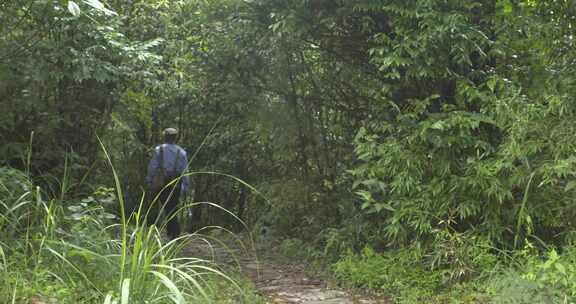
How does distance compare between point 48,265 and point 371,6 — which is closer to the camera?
point 48,265

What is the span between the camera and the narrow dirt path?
5680mm

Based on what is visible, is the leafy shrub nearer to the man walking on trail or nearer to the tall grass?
the tall grass

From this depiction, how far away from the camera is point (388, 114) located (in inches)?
274

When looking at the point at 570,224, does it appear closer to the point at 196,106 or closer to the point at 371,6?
the point at 371,6

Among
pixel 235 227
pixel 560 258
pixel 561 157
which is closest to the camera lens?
pixel 560 258

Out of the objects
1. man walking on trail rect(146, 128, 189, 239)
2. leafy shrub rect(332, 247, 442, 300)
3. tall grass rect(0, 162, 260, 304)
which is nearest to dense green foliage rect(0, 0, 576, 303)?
leafy shrub rect(332, 247, 442, 300)

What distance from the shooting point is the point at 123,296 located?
306cm

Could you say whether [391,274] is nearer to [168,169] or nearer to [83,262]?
[83,262]

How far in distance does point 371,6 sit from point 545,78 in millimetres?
1700

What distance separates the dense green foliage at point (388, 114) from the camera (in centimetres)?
539

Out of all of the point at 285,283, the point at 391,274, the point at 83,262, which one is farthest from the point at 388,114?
the point at 83,262

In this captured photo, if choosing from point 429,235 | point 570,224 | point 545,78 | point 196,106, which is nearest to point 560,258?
point 570,224

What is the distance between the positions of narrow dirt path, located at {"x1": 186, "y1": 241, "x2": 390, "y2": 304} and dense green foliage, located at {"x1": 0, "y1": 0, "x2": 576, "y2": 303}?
0.98ft

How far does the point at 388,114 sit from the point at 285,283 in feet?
6.66
